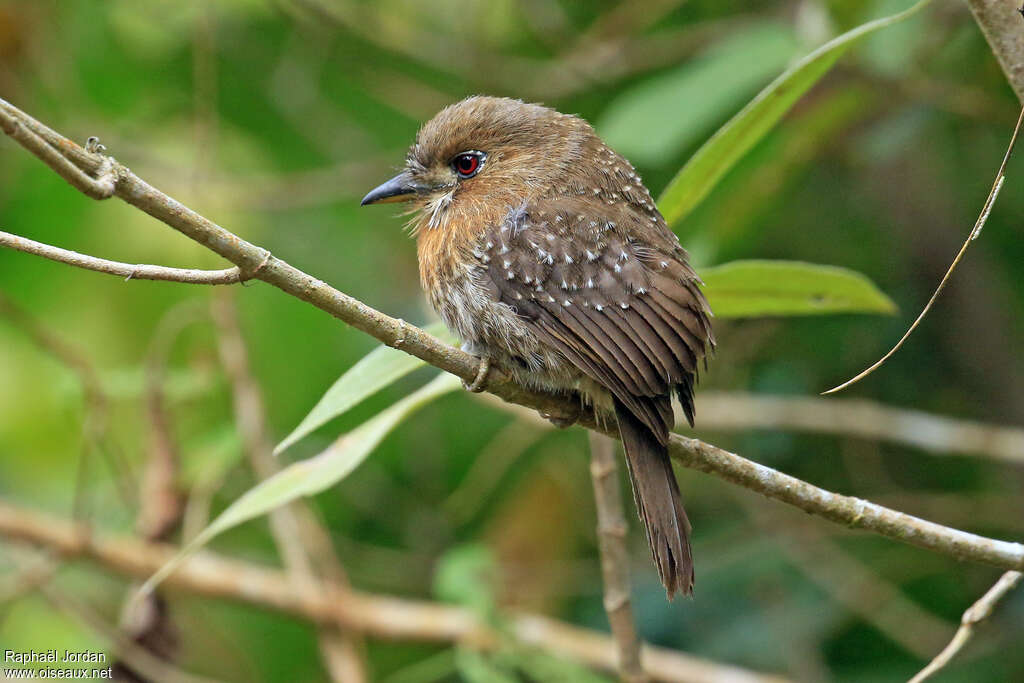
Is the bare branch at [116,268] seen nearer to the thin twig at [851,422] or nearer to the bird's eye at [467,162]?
the bird's eye at [467,162]

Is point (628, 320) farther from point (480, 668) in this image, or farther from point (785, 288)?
point (480, 668)

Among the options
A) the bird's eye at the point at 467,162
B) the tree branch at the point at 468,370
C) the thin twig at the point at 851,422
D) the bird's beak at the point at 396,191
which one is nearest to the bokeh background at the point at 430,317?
the thin twig at the point at 851,422

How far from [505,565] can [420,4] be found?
2362 mm

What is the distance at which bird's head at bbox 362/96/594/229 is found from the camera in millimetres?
2770

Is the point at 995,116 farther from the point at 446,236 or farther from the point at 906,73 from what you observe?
the point at 446,236

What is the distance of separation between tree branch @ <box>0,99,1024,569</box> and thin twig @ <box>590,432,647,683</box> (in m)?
0.14

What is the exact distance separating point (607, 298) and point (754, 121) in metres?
0.49

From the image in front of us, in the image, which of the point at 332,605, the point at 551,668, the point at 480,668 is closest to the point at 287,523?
the point at 332,605

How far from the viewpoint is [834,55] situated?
219 centimetres

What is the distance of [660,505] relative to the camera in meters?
2.13

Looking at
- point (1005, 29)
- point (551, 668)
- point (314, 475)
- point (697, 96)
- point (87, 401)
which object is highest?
point (697, 96)

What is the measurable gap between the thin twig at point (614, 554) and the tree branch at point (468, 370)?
0.46 ft

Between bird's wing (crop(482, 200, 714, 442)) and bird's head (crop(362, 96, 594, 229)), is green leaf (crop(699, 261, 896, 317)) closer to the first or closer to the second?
bird's wing (crop(482, 200, 714, 442))

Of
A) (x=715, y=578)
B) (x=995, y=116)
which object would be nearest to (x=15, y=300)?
(x=715, y=578)
